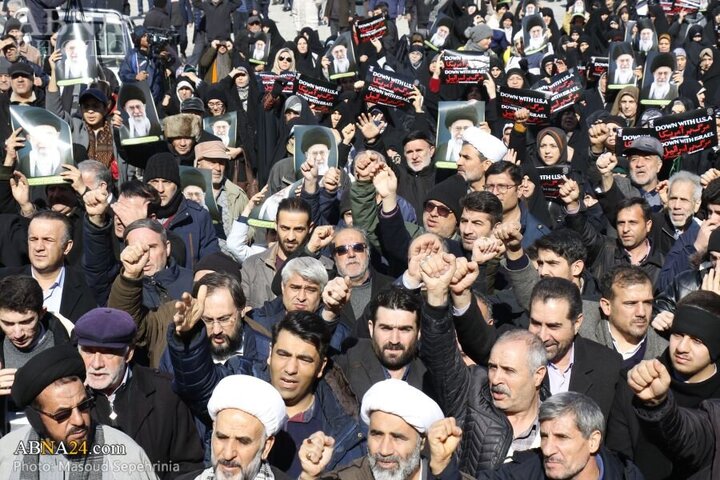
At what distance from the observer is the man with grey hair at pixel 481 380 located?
519cm

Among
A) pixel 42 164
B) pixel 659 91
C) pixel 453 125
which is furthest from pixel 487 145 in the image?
pixel 659 91

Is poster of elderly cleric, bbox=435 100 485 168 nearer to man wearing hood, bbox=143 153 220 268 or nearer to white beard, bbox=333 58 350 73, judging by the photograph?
man wearing hood, bbox=143 153 220 268

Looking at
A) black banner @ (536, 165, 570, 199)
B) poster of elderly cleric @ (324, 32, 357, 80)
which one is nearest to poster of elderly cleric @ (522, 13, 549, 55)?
poster of elderly cleric @ (324, 32, 357, 80)

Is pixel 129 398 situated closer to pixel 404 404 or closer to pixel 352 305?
pixel 404 404

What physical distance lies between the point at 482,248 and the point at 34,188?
13.8ft

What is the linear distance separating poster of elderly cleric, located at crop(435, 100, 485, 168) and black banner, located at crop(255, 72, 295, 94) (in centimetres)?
323

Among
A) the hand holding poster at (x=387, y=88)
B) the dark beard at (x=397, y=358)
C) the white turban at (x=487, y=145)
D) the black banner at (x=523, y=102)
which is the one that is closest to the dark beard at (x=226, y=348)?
the dark beard at (x=397, y=358)

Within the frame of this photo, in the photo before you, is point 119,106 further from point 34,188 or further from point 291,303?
point 291,303

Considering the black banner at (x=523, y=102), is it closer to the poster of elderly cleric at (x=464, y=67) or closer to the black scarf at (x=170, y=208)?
the poster of elderly cleric at (x=464, y=67)

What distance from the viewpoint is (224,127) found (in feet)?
37.5

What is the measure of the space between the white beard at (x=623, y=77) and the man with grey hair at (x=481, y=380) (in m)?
9.19

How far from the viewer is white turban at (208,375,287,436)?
4.74 m

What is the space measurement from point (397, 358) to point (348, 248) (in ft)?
4.97

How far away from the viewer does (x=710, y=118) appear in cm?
975
